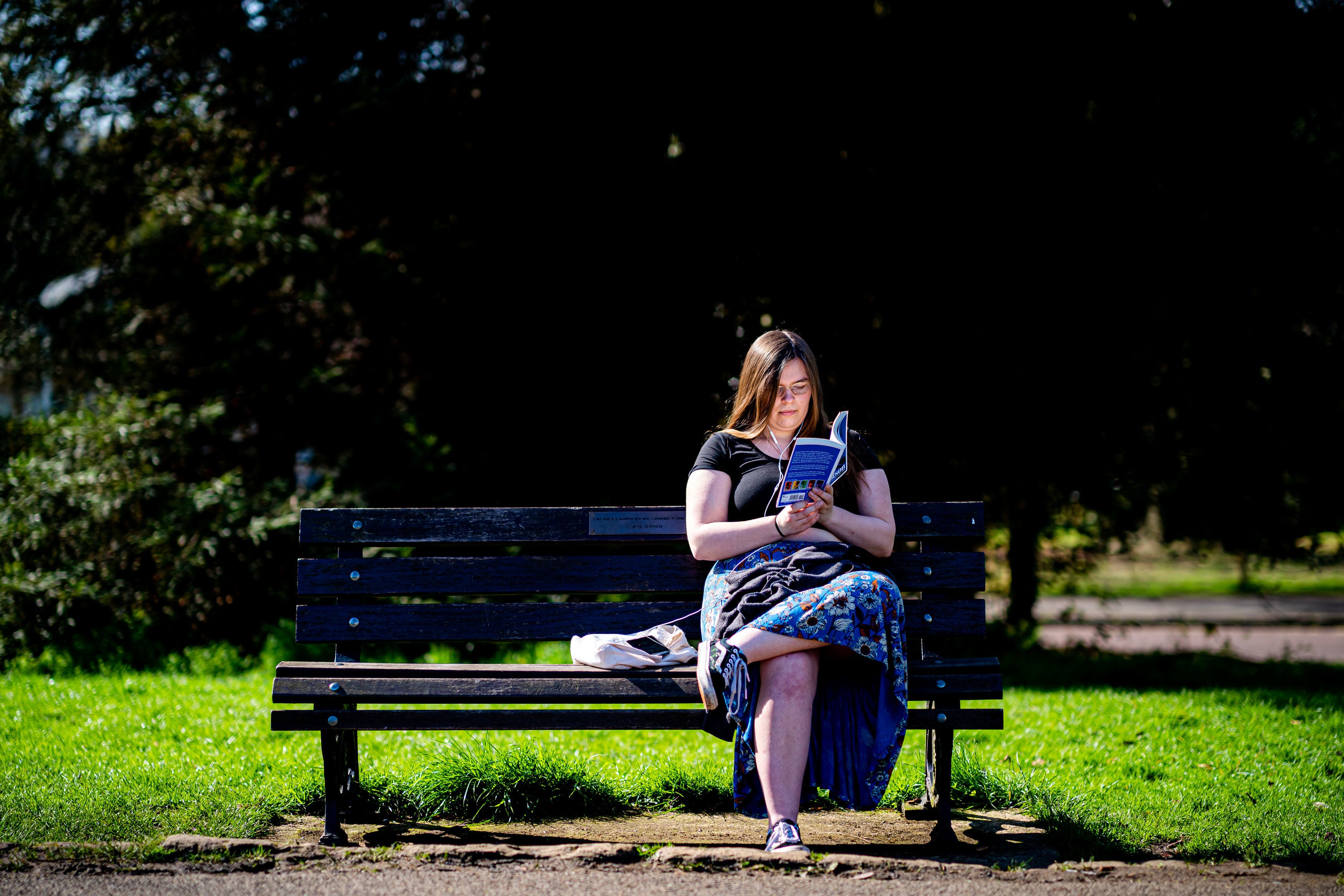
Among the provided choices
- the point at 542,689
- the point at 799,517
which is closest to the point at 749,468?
the point at 799,517

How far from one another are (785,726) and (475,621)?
1.19 metres

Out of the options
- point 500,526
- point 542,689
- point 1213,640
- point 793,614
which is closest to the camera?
point 793,614

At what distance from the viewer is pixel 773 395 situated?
3.85 m

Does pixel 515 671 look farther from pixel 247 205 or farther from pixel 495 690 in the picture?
pixel 247 205

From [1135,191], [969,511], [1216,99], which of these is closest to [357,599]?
[969,511]

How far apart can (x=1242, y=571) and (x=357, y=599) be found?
26.0ft

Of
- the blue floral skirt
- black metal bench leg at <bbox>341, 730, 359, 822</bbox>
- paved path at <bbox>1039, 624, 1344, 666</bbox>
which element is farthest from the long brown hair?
paved path at <bbox>1039, 624, 1344, 666</bbox>

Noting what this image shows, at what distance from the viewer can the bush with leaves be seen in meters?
7.43

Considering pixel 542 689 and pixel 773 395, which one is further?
pixel 773 395

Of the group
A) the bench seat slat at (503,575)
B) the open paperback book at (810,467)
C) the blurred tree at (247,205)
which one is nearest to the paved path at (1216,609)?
the blurred tree at (247,205)

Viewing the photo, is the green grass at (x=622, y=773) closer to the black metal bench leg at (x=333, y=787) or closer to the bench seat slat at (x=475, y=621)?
the black metal bench leg at (x=333, y=787)

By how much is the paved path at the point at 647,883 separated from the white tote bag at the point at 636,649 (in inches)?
24.8

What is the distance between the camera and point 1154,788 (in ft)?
13.7

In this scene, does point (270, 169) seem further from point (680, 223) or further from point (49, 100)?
point (680, 223)
